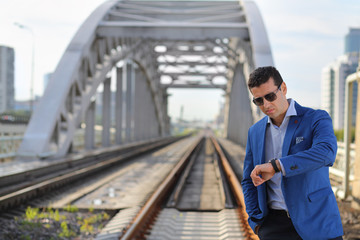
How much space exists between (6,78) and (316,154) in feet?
405

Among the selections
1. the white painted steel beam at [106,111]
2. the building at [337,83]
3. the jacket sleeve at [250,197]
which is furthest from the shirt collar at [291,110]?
the building at [337,83]

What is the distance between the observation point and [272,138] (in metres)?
2.09

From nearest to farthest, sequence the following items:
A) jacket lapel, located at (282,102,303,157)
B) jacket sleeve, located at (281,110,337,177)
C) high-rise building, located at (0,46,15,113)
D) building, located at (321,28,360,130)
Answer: jacket sleeve, located at (281,110,337,177)
jacket lapel, located at (282,102,303,157)
high-rise building, located at (0,46,15,113)
building, located at (321,28,360,130)

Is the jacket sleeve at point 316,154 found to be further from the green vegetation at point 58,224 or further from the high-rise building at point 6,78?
the high-rise building at point 6,78

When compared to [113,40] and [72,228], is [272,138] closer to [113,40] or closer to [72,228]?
[72,228]

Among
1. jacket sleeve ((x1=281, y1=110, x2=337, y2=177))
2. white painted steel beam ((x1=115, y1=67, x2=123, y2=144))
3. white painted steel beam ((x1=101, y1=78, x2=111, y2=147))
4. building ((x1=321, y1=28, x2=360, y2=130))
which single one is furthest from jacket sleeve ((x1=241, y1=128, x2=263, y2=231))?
building ((x1=321, y1=28, x2=360, y2=130))

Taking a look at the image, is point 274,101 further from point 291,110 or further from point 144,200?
point 144,200

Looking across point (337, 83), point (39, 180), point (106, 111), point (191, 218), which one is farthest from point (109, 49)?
point (337, 83)

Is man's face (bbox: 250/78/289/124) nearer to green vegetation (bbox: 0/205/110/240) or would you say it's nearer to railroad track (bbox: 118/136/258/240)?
railroad track (bbox: 118/136/258/240)

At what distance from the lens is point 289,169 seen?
1.78 meters

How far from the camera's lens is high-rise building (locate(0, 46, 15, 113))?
101 metres

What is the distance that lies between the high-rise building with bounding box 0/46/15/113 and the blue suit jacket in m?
106

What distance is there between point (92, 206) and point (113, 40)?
14.1 metres

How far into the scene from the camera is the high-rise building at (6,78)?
3989 inches
